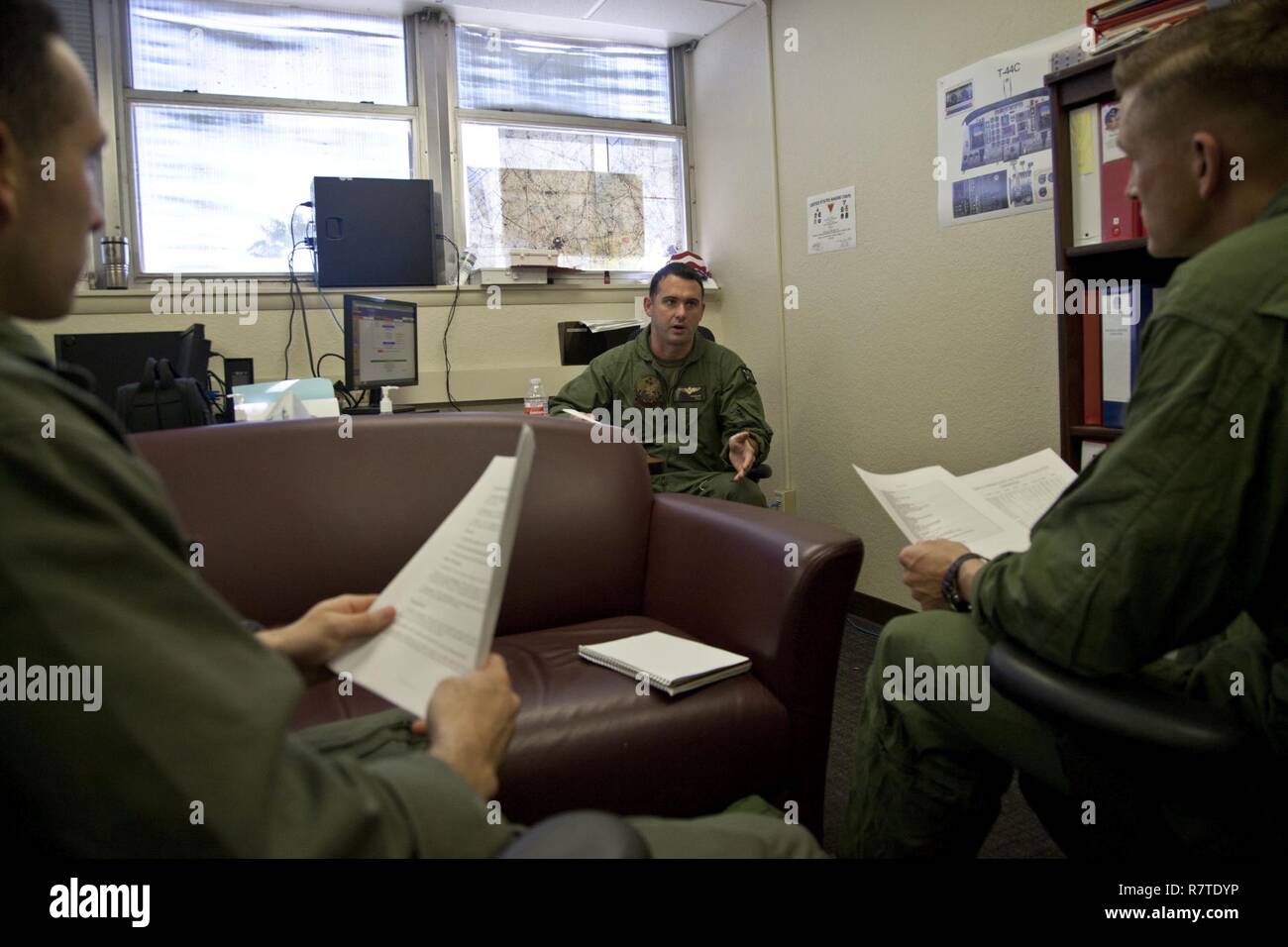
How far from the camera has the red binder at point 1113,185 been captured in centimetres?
187

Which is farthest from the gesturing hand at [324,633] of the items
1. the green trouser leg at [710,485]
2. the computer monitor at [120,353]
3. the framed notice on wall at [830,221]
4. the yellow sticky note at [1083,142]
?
the framed notice on wall at [830,221]

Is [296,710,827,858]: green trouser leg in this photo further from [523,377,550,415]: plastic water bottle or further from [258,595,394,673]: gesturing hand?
→ [523,377,550,415]: plastic water bottle

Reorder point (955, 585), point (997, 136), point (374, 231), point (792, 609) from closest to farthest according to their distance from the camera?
point (955, 585)
point (792, 609)
point (997, 136)
point (374, 231)

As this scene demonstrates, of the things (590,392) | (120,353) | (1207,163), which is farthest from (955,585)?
(120,353)

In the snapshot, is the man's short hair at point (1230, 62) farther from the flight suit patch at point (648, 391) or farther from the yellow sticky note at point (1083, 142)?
the flight suit patch at point (648, 391)

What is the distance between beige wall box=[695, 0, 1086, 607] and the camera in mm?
2613

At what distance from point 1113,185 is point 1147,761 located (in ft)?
5.00

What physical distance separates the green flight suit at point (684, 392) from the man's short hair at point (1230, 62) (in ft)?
7.63

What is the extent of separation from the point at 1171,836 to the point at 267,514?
1477mm

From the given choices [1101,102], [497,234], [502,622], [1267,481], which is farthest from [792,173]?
[1267,481]

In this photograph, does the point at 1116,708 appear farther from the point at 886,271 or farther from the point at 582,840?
the point at 886,271

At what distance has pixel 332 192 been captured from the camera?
3576mm

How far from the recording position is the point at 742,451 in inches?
119

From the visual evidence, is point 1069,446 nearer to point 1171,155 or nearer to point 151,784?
point 1171,155
